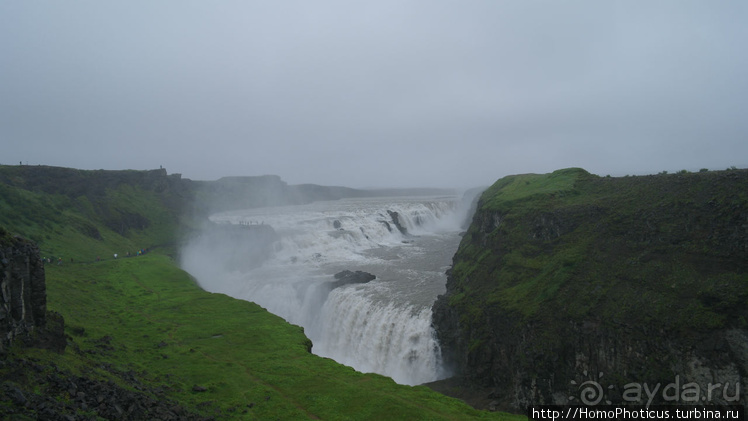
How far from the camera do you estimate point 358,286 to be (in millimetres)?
36031

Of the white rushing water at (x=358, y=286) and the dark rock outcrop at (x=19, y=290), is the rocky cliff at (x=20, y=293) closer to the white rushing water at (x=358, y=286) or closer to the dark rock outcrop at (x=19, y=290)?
the dark rock outcrop at (x=19, y=290)

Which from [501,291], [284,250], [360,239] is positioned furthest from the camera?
[360,239]

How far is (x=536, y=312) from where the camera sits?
65.3ft

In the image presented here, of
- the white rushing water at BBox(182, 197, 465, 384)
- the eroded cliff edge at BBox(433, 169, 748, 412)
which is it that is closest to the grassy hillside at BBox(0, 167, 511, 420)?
the eroded cliff edge at BBox(433, 169, 748, 412)

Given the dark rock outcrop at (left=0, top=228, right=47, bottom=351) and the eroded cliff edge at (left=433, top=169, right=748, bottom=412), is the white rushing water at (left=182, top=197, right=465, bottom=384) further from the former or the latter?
the dark rock outcrop at (left=0, top=228, right=47, bottom=351)

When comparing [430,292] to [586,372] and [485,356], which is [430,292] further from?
[586,372]

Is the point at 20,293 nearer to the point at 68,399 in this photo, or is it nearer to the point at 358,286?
the point at 68,399

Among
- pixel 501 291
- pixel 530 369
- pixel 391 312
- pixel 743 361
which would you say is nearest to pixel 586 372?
pixel 530 369

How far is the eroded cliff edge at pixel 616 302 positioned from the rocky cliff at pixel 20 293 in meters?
18.5

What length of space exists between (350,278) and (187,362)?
21.1 m

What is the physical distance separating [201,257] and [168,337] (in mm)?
37007

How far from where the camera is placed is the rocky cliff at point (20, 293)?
1166 centimetres

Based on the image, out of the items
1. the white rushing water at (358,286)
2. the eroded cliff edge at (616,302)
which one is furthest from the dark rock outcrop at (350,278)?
the eroded cliff edge at (616,302)

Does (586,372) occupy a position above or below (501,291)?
below
